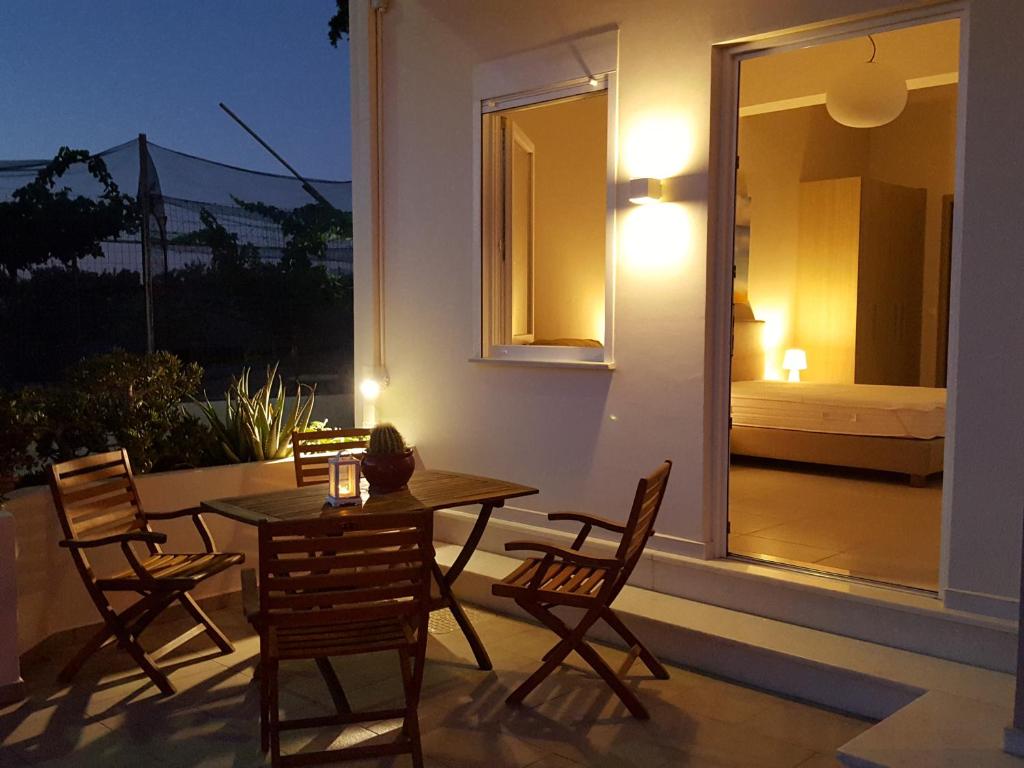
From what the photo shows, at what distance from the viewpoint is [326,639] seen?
3.29 meters

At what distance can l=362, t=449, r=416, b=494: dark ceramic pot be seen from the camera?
4.27 meters

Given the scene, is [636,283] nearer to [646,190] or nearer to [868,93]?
[646,190]

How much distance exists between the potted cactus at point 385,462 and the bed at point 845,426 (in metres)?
4.21

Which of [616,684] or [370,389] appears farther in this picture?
[370,389]

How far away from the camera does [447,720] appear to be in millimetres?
3803

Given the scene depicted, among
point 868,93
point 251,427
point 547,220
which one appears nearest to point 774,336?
point 547,220

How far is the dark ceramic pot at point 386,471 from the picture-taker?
4270 mm

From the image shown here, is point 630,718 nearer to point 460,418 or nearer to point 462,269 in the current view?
point 460,418

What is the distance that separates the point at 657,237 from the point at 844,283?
19.6ft

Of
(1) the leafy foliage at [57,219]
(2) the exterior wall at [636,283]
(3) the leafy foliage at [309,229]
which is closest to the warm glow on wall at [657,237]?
(2) the exterior wall at [636,283]

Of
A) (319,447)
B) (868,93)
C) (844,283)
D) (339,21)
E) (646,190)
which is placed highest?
(339,21)

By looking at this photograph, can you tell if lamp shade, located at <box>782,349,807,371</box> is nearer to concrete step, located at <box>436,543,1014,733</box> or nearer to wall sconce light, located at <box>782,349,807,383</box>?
wall sconce light, located at <box>782,349,807,383</box>

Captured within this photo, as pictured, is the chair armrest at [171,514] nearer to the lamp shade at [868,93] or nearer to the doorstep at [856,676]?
the doorstep at [856,676]

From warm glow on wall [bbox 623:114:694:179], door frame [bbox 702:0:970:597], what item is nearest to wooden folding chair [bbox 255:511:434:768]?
door frame [bbox 702:0:970:597]
